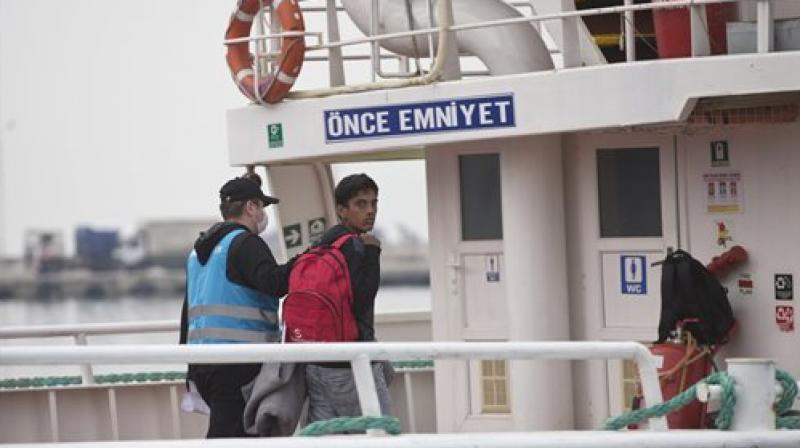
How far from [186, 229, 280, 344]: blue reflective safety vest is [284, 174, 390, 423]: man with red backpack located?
374 millimetres

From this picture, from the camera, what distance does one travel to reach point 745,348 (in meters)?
11.8

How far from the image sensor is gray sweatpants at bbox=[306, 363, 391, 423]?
10.2 metres

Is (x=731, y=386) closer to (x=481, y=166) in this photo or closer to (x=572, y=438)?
(x=572, y=438)

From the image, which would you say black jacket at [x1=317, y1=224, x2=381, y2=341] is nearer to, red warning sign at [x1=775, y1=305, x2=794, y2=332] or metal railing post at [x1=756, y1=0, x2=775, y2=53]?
metal railing post at [x1=756, y1=0, x2=775, y2=53]

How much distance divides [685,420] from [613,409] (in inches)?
34.4

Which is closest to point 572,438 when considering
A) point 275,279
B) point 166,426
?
point 275,279

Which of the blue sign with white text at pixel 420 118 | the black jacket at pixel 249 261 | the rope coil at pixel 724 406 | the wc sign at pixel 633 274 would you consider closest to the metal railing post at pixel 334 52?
the blue sign with white text at pixel 420 118

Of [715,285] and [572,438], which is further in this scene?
[715,285]

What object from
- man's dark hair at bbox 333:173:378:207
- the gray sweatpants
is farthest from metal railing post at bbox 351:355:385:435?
man's dark hair at bbox 333:173:378:207

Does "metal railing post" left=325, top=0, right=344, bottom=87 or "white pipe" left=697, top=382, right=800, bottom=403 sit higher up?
"metal railing post" left=325, top=0, right=344, bottom=87

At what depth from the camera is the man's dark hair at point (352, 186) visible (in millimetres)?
10477

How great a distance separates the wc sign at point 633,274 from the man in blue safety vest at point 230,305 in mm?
2332

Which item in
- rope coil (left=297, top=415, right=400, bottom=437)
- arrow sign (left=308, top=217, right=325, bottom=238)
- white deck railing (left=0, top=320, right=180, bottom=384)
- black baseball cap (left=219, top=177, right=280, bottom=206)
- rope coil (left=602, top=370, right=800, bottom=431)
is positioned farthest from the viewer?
arrow sign (left=308, top=217, right=325, bottom=238)

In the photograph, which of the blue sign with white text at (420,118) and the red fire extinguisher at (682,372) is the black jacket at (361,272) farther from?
the red fire extinguisher at (682,372)
